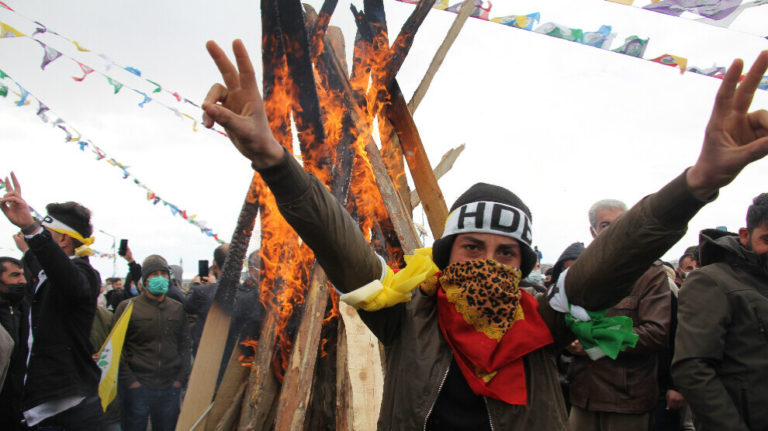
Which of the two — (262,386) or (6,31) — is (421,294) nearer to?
(262,386)

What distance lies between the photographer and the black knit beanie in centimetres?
179

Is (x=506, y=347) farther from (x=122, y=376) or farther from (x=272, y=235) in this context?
(x=122, y=376)

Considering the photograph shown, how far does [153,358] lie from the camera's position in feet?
16.9

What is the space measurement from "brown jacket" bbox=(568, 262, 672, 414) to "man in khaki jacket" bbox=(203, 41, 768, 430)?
1.78 meters

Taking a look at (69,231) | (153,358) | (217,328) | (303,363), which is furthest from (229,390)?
(153,358)

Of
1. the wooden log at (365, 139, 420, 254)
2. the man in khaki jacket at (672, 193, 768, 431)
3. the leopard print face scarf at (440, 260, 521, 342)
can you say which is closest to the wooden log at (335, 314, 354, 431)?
the wooden log at (365, 139, 420, 254)

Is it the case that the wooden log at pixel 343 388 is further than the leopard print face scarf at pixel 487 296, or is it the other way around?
the wooden log at pixel 343 388

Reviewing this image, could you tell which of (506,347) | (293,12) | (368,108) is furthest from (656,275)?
(293,12)

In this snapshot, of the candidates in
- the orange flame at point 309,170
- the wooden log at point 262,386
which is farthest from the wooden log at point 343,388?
the wooden log at point 262,386

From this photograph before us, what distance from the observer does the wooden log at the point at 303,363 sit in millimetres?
2801

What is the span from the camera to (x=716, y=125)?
1.36 m

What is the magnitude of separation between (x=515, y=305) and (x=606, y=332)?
Answer: 32 cm

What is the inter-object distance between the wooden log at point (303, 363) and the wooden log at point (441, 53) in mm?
2117

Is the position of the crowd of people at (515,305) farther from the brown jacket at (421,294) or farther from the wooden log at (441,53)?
the wooden log at (441,53)
